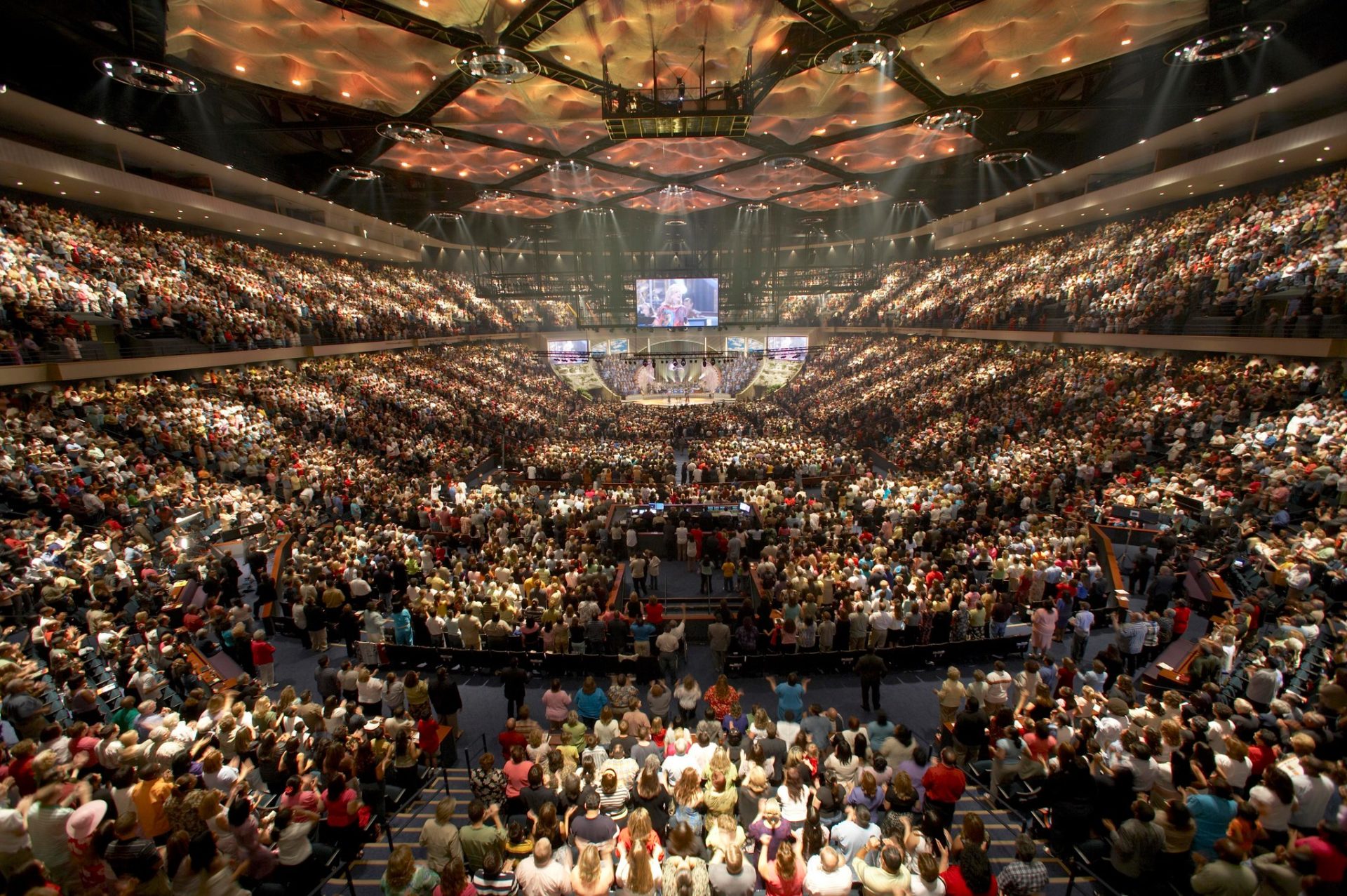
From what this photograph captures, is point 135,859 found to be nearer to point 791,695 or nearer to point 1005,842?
point 791,695

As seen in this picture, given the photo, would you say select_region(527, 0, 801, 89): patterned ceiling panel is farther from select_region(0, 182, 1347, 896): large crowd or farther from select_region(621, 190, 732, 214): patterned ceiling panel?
select_region(621, 190, 732, 214): patterned ceiling panel

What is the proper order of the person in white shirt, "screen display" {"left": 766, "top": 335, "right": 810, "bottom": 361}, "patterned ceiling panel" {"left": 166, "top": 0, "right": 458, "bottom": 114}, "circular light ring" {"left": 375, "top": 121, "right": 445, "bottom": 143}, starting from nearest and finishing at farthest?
1. the person in white shirt
2. "patterned ceiling panel" {"left": 166, "top": 0, "right": 458, "bottom": 114}
3. "circular light ring" {"left": 375, "top": 121, "right": 445, "bottom": 143}
4. "screen display" {"left": 766, "top": 335, "right": 810, "bottom": 361}

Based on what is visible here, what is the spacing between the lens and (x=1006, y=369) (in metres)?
23.2

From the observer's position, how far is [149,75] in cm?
1330

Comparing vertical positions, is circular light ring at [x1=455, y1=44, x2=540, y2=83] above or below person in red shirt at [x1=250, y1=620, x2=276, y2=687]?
above

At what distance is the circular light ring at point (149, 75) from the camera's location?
12.5m

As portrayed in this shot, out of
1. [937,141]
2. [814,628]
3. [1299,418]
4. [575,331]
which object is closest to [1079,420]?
[1299,418]

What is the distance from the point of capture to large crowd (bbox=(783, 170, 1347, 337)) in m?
13.4

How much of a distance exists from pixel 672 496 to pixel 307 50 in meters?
14.0

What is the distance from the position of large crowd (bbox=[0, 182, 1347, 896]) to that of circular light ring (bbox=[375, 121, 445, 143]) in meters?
8.52

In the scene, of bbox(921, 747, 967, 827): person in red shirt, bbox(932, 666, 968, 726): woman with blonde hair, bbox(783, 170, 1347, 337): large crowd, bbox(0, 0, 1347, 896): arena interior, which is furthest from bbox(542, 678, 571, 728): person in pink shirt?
bbox(783, 170, 1347, 337): large crowd

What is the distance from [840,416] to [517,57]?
20.6m

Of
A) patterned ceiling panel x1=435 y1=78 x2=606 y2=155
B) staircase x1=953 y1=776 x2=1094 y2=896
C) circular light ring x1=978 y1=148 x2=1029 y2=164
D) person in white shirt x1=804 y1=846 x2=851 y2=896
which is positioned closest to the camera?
person in white shirt x1=804 y1=846 x2=851 y2=896

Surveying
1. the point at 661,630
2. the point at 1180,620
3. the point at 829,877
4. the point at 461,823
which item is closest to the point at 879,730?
the point at 829,877
